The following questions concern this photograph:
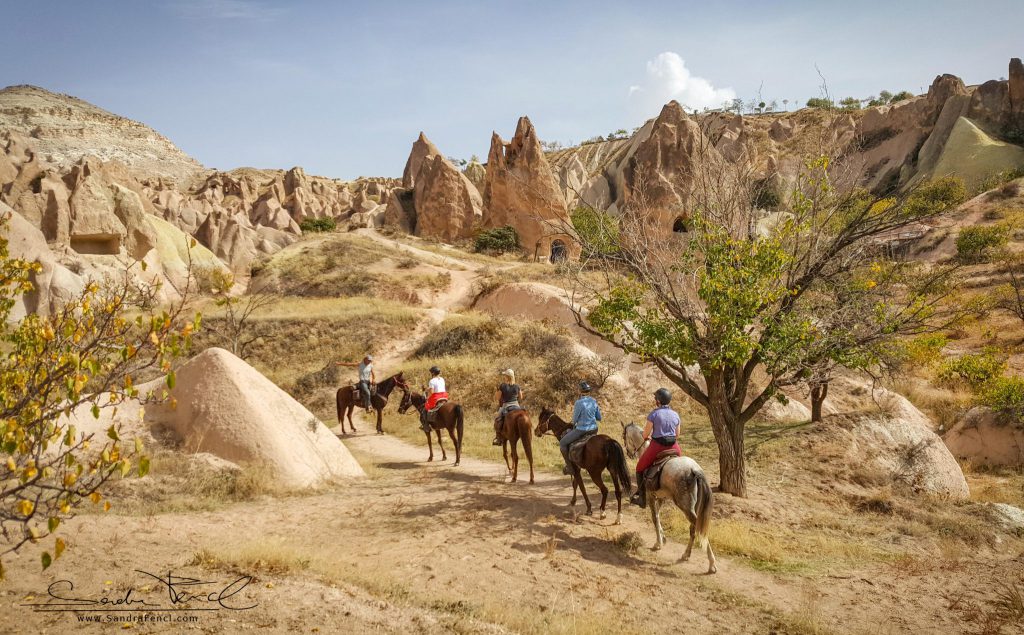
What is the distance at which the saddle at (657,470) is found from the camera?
26.0ft

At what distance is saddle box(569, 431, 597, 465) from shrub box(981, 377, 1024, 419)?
13.2 meters

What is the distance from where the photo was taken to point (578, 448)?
9.62 meters

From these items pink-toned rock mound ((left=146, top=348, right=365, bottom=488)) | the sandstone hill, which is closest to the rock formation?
the sandstone hill

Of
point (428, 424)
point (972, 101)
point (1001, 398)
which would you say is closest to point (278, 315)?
point (428, 424)

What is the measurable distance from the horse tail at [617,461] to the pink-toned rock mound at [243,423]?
205 inches

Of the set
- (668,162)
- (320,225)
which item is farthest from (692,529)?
(320,225)

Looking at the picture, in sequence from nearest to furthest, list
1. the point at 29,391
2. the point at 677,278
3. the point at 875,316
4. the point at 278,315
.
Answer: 1. the point at 29,391
2. the point at 875,316
3. the point at 677,278
4. the point at 278,315

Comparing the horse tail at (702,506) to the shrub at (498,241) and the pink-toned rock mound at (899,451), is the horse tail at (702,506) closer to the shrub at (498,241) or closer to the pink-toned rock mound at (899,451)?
the pink-toned rock mound at (899,451)

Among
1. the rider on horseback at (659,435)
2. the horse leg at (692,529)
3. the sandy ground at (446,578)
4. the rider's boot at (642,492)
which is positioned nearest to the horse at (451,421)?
the sandy ground at (446,578)

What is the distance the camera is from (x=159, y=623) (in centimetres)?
476

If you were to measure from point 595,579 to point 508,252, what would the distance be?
38456 millimetres

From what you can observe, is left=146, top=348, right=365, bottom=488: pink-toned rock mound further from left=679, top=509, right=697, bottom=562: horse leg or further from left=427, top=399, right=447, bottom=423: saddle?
left=679, top=509, right=697, bottom=562: horse leg

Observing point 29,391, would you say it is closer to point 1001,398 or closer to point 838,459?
point 838,459

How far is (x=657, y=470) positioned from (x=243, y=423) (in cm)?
704
